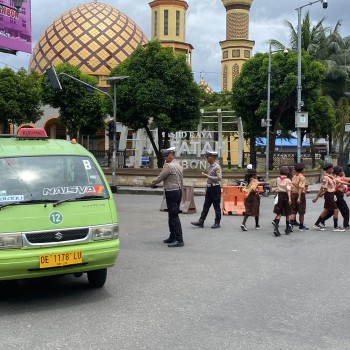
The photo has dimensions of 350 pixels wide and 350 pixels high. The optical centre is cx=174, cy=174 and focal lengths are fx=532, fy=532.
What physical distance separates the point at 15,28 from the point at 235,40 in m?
47.7

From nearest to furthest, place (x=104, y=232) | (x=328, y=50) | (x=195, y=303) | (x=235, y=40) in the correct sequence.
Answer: (x=195, y=303), (x=104, y=232), (x=328, y=50), (x=235, y=40)

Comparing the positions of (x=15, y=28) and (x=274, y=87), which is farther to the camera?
(x=274, y=87)

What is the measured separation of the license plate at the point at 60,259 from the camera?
17.6 ft

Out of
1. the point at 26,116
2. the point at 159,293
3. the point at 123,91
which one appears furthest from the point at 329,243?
the point at 26,116

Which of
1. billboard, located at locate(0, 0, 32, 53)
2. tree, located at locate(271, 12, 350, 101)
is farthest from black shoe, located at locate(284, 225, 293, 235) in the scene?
tree, located at locate(271, 12, 350, 101)

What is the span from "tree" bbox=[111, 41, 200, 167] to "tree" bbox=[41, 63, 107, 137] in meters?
8.17

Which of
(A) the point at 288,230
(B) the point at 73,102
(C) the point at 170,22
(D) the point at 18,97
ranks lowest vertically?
(A) the point at 288,230

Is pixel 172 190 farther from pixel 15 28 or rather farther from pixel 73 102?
pixel 73 102

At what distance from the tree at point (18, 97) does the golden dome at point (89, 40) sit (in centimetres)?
1199

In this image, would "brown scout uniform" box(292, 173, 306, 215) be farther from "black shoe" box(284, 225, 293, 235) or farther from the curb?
the curb

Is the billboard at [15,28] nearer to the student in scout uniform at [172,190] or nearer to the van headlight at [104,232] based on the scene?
the student in scout uniform at [172,190]

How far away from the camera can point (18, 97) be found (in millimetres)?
40406

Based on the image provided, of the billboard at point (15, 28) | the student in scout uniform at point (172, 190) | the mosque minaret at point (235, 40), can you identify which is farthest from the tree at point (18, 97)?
the student in scout uniform at point (172, 190)

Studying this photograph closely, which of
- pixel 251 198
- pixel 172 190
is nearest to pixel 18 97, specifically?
pixel 251 198
